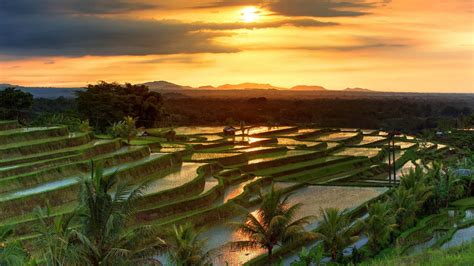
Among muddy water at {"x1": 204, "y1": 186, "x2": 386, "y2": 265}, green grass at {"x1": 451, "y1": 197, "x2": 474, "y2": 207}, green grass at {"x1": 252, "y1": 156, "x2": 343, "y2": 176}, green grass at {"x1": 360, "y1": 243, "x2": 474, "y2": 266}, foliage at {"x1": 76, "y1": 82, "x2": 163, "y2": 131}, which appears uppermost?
foliage at {"x1": 76, "y1": 82, "x2": 163, "y2": 131}

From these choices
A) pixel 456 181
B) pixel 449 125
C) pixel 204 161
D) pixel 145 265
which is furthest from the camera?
pixel 449 125

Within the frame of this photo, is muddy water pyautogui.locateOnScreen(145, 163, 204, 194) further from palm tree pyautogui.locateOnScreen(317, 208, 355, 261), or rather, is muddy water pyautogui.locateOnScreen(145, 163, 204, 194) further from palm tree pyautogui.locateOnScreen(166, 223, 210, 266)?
palm tree pyautogui.locateOnScreen(317, 208, 355, 261)

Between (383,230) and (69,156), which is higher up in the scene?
(69,156)

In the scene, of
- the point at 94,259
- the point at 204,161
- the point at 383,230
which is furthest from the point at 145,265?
the point at 204,161

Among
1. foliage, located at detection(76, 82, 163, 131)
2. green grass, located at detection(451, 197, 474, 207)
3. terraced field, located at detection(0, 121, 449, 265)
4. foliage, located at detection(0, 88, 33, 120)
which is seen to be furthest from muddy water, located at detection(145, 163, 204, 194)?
foliage, located at detection(76, 82, 163, 131)

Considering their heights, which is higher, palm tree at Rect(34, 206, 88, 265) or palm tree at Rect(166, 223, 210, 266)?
palm tree at Rect(34, 206, 88, 265)

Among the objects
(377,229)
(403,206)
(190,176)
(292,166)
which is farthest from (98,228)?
(292,166)

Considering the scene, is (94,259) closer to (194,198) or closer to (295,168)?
(194,198)
